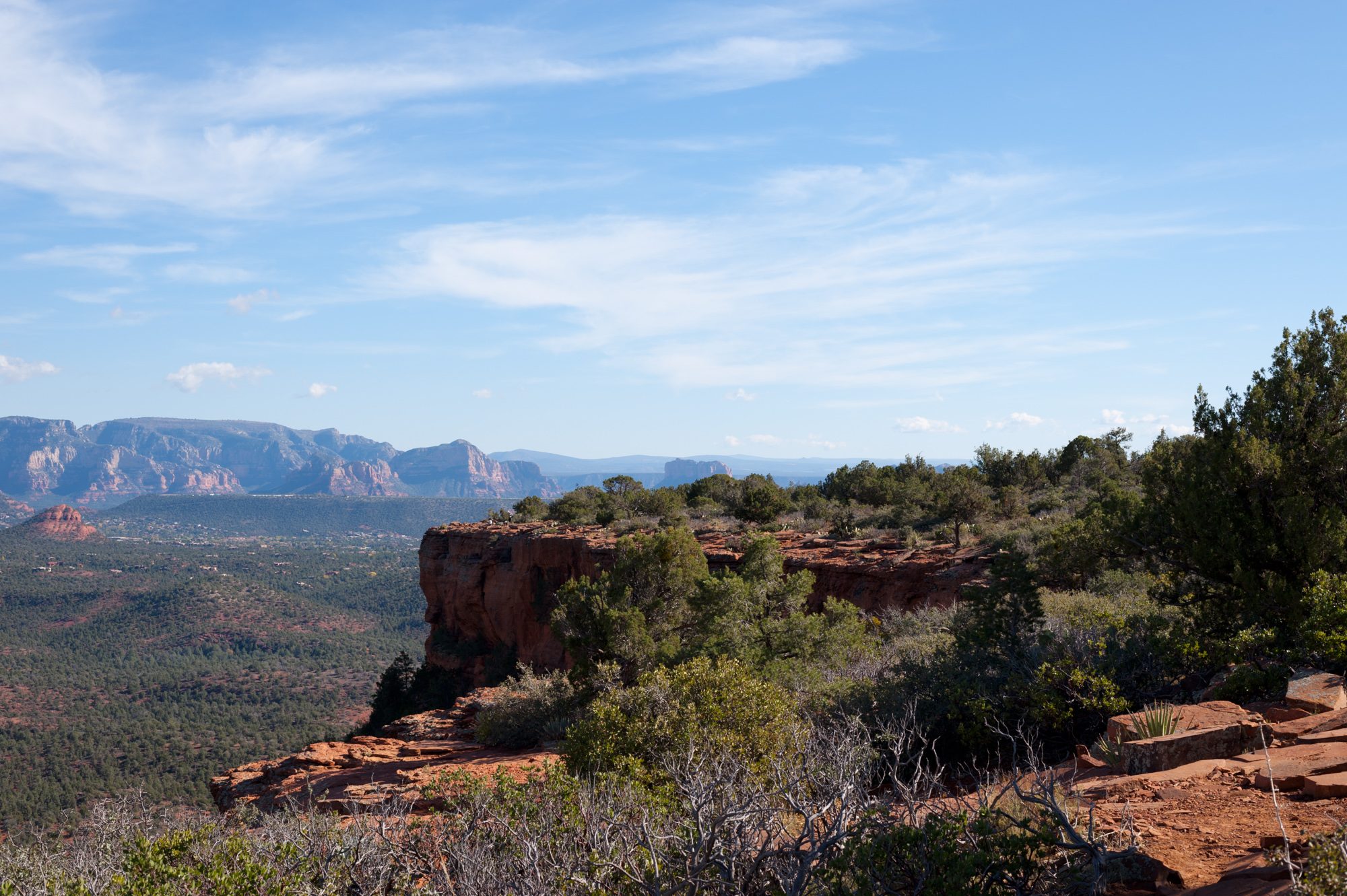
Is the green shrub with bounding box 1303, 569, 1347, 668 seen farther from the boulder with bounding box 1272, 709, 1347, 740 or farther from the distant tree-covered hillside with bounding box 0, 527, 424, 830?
the distant tree-covered hillside with bounding box 0, 527, 424, 830

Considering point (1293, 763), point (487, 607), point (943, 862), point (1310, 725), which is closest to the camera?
point (943, 862)

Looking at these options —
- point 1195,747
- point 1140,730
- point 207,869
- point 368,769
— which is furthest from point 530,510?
point 1195,747

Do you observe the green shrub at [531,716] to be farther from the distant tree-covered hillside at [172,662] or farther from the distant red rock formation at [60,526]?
the distant red rock formation at [60,526]

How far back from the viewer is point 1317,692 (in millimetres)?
6562

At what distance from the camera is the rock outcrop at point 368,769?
11266mm

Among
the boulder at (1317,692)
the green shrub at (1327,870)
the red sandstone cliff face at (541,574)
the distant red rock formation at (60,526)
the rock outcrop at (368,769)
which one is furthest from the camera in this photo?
the distant red rock formation at (60,526)

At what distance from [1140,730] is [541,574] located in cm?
2699

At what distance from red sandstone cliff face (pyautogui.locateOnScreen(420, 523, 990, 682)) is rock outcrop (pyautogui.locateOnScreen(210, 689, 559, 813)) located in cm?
1108

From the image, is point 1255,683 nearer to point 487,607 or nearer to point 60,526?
point 487,607

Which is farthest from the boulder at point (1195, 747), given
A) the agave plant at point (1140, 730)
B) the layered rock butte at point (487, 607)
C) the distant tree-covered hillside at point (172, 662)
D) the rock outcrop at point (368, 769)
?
the distant tree-covered hillside at point (172, 662)

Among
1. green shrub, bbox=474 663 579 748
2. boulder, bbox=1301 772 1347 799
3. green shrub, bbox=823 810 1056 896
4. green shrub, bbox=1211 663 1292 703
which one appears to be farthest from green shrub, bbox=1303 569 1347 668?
green shrub, bbox=474 663 579 748

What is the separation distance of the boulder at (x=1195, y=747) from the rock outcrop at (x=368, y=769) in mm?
7052

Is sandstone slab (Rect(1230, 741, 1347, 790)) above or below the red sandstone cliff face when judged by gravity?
above

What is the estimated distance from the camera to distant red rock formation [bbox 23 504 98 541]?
13725cm
